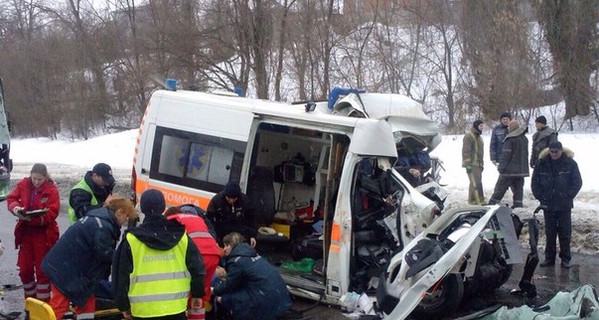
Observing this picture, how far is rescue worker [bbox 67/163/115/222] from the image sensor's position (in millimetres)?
7273

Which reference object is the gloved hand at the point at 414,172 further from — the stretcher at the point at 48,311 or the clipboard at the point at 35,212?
the clipboard at the point at 35,212

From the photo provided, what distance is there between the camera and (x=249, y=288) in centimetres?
689

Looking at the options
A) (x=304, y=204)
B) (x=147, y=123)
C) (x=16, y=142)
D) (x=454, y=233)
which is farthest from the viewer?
(x=16, y=142)

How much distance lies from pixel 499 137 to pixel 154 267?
9.79 m

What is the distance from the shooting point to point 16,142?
1496 inches

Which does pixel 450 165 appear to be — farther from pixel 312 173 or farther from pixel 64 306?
pixel 64 306

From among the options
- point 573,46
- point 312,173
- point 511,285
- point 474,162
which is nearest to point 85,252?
point 312,173

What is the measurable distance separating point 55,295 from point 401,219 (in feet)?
11.2

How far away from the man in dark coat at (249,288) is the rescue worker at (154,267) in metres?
1.62

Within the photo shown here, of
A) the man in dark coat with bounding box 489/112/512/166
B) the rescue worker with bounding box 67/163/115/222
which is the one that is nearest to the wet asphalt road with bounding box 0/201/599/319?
the rescue worker with bounding box 67/163/115/222

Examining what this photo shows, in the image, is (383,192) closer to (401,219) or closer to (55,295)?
(401,219)

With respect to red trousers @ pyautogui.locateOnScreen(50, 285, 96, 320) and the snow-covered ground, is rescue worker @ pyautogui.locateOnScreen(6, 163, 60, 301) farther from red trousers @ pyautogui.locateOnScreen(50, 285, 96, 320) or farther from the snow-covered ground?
the snow-covered ground

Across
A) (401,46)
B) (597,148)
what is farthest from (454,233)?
(401,46)

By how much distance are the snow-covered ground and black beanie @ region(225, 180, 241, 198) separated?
3.48 metres
